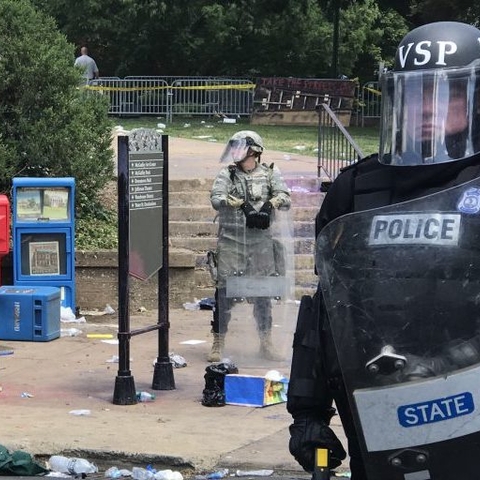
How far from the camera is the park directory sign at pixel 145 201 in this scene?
7373 mm

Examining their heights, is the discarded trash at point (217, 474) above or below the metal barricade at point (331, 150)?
below

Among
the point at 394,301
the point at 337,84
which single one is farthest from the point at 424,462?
the point at 337,84

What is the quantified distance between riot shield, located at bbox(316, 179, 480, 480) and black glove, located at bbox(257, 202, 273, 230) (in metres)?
5.90

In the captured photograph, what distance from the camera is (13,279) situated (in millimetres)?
10406

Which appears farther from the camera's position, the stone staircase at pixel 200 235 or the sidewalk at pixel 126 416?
the stone staircase at pixel 200 235

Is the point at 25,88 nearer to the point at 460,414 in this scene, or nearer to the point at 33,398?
the point at 33,398

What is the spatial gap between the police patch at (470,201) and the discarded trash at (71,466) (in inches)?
160

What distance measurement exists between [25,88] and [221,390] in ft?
17.7

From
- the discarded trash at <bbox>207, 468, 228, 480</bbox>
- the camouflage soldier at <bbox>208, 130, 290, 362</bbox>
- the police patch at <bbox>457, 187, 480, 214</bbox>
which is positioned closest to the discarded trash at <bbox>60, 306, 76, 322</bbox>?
the camouflage soldier at <bbox>208, 130, 290, 362</bbox>

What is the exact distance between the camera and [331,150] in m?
14.2

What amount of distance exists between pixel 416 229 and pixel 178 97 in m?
27.6

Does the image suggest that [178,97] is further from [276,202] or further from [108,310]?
[276,202]

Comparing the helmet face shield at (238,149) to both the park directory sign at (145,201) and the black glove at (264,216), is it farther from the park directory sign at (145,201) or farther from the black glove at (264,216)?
the park directory sign at (145,201)

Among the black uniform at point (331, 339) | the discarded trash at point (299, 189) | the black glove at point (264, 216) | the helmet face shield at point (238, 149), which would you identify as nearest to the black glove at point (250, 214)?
the black glove at point (264, 216)
